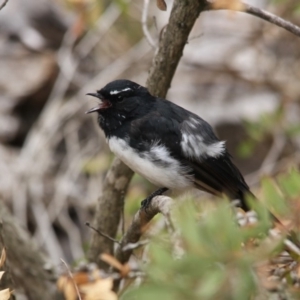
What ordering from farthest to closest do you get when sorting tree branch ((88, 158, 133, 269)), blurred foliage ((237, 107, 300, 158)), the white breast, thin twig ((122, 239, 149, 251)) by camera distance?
1. blurred foliage ((237, 107, 300, 158))
2. tree branch ((88, 158, 133, 269))
3. the white breast
4. thin twig ((122, 239, 149, 251))

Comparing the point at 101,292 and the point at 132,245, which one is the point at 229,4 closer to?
the point at 132,245

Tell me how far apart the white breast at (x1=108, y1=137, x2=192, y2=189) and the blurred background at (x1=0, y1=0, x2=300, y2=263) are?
177cm

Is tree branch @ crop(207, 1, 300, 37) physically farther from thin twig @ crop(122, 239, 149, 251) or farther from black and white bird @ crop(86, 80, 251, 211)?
thin twig @ crop(122, 239, 149, 251)

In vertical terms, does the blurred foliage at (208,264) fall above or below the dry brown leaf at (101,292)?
above

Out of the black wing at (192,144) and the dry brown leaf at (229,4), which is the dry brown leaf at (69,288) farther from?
the dry brown leaf at (229,4)

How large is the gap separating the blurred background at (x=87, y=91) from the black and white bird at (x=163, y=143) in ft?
5.62

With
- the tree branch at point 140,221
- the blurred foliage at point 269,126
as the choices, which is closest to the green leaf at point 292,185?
the tree branch at point 140,221

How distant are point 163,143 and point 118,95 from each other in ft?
1.29

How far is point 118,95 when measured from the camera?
141 inches

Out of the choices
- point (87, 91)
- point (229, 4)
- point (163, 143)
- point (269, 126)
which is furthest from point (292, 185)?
point (87, 91)

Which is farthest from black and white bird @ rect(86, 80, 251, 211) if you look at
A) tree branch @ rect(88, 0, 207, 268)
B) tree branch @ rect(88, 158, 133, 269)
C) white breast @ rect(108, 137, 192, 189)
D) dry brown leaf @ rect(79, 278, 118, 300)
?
dry brown leaf @ rect(79, 278, 118, 300)

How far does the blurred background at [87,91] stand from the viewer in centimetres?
571

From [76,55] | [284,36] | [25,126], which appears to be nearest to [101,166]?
[25,126]

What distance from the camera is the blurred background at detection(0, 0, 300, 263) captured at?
571 cm
